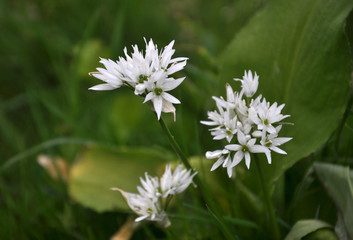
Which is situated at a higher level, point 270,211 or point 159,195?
point 159,195

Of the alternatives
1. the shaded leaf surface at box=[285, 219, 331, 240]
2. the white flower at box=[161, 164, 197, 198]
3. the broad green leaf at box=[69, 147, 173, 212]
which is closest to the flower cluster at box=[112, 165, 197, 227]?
the white flower at box=[161, 164, 197, 198]

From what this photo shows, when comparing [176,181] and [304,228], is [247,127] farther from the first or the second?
[304,228]

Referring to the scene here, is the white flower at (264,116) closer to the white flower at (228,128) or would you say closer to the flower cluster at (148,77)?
the white flower at (228,128)

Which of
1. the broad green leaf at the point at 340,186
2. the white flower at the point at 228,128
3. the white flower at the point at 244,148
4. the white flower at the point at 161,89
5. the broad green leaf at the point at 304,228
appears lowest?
the broad green leaf at the point at 304,228

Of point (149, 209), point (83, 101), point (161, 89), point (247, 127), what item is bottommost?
point (149, 209)

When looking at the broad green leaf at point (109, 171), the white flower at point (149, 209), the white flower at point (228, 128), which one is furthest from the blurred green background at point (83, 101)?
the white flower at point (228, 128)

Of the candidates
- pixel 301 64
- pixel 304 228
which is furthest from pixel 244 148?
pixel 301 64
